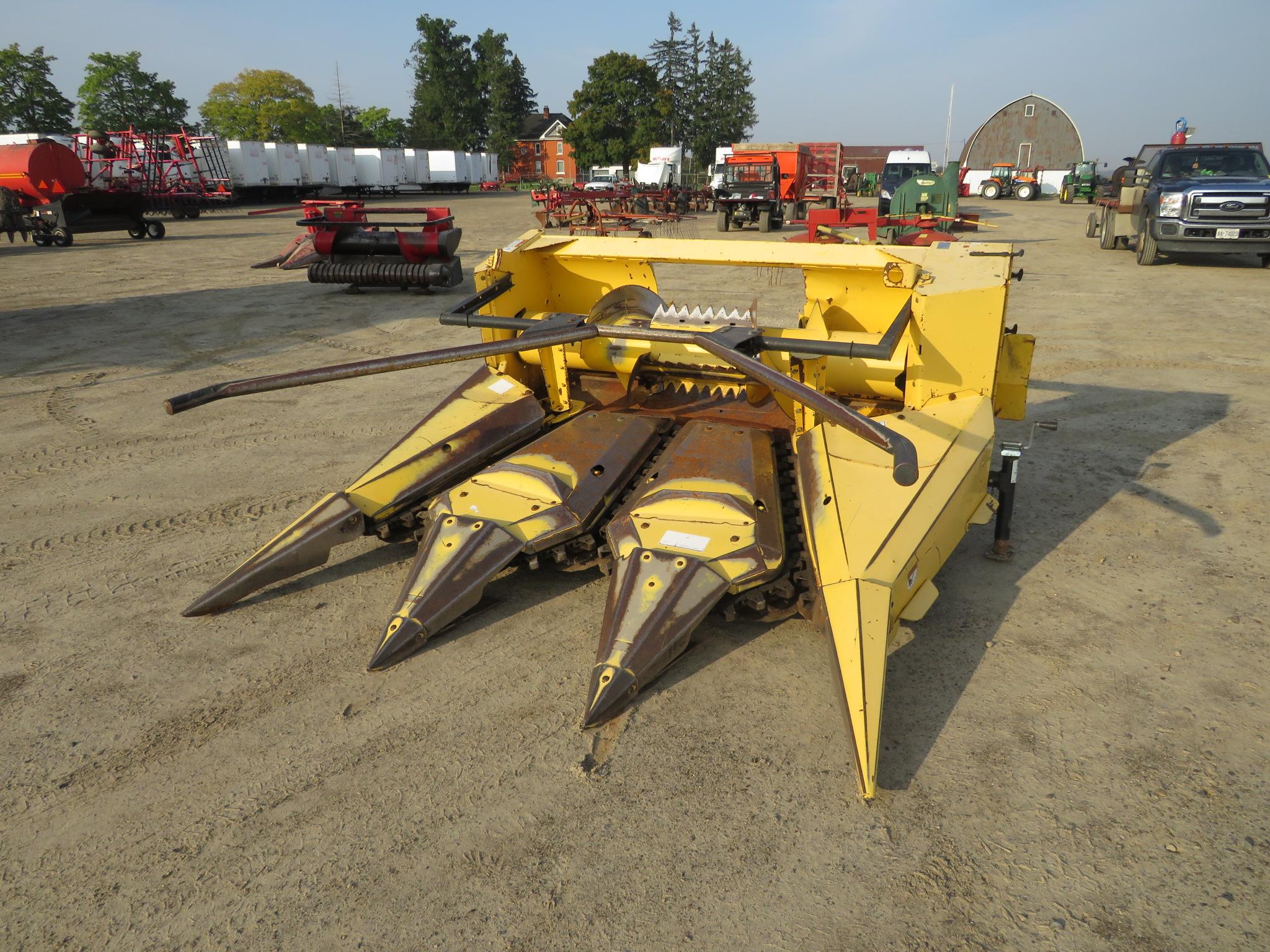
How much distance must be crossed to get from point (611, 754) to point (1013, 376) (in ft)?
9.18

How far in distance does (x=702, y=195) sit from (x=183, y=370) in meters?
23.1

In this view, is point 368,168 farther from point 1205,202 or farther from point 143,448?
point 143,448

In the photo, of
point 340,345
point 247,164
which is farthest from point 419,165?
point 340,345

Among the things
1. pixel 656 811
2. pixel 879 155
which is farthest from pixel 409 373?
pixel 879 155

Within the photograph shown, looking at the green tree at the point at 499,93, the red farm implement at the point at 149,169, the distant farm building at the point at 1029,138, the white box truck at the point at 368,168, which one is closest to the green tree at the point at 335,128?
the green tree at the point at 499,93

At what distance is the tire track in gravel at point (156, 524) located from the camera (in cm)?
401

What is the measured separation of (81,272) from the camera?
14.1 m

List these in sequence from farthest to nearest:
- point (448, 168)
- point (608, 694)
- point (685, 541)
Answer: point (448, 168) → point (685, 541) → point (608, 694)

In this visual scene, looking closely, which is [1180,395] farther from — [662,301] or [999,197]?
[999,197]

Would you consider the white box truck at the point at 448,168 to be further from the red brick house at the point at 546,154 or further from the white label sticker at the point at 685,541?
the white label sticker at the point at 685,541

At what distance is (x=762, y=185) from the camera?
70.4 ft

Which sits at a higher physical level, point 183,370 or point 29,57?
point 29,57

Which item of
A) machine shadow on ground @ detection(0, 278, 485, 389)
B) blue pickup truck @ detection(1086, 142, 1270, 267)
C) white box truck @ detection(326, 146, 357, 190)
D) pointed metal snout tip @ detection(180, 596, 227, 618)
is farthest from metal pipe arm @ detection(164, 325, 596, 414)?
white box truck @ detection(326, 146, 357, 190)

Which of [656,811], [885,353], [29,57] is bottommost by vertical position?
[656,811]
